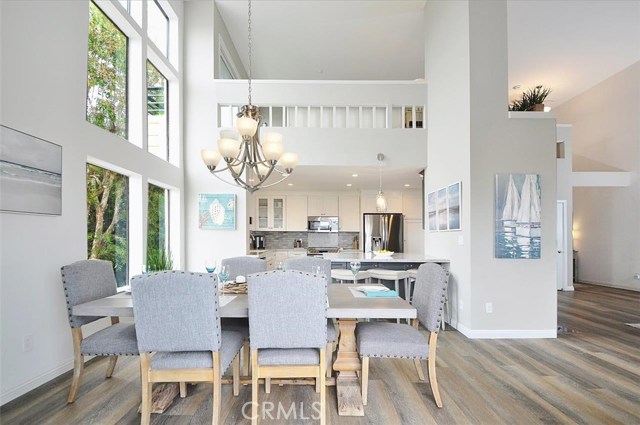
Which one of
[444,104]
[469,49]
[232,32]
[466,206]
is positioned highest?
[232,32]

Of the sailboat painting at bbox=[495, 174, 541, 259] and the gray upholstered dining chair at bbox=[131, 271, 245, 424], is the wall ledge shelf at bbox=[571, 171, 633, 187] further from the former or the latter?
the gray upholstered dining chair at bbox=[131, 271, 245, 424]

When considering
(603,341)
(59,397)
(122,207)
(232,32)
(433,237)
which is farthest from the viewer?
(232,32)

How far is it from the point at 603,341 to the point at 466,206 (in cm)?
196

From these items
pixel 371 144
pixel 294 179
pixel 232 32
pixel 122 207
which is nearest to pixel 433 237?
pixel 371 144

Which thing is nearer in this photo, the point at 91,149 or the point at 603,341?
the point at 91,149

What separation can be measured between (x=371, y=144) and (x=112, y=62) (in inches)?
140

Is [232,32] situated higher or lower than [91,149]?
higher

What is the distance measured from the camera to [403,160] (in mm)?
5602

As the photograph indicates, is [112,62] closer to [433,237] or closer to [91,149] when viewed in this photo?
[91,149]

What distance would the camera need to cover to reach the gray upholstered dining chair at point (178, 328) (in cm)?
194

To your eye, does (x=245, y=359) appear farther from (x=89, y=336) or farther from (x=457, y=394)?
(x=457, y=394)

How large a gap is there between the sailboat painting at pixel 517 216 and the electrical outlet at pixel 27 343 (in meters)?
4.23

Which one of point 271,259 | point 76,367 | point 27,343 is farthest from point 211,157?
point 271,259

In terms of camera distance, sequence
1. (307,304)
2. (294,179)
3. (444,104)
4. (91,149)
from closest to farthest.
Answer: (307,304)
(91,149)
(444,104)
(294,179)
